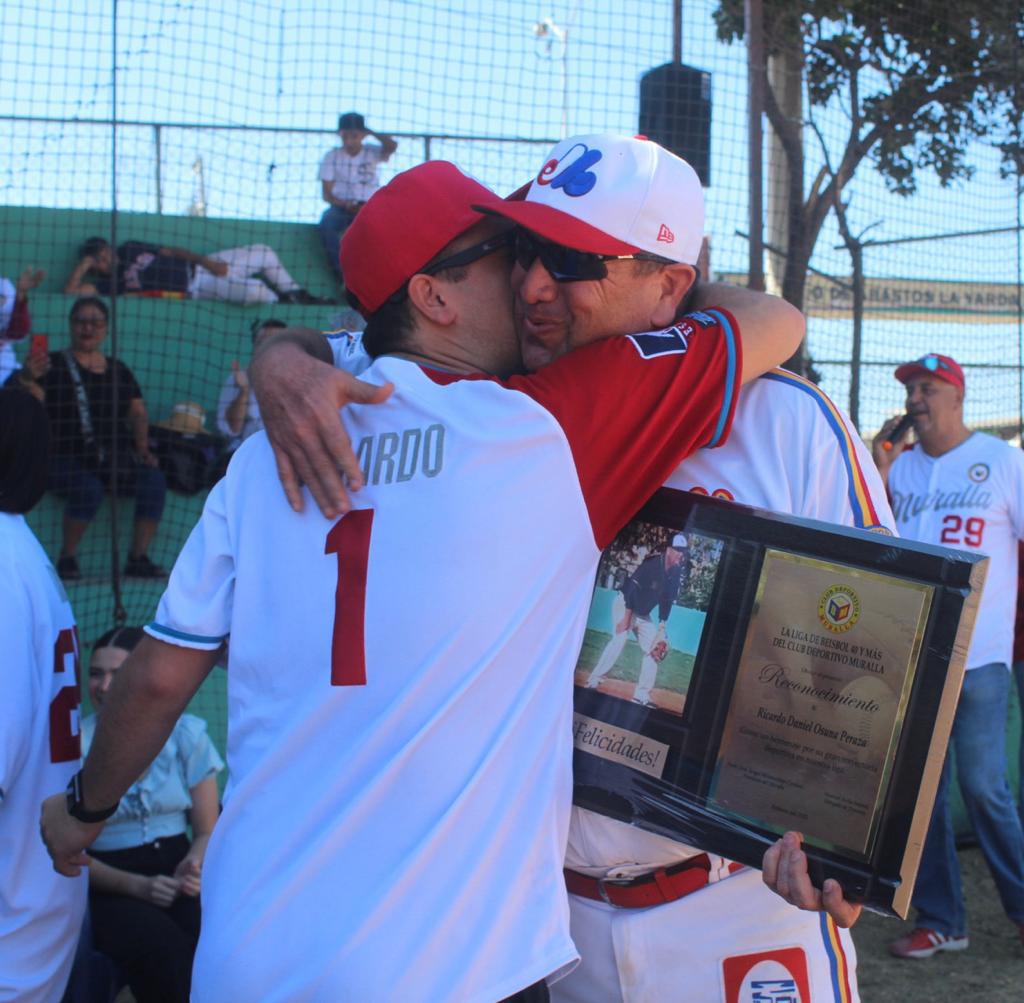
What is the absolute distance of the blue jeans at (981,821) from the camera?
4.87m

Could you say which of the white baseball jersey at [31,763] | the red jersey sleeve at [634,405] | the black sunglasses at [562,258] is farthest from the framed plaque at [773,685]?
the white baseball jersey at [31,763]

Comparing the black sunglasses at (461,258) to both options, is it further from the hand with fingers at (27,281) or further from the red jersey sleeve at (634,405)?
the hand with fingers at (27,281)

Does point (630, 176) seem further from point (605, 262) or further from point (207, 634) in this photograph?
point (207, 634)

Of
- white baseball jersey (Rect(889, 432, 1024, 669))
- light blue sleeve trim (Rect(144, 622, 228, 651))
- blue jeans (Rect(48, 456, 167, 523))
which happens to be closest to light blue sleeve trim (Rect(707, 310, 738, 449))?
light blue sleeve trim (Rect(144, 622, 228, 651))

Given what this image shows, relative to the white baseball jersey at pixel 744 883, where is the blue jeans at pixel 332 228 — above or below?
above

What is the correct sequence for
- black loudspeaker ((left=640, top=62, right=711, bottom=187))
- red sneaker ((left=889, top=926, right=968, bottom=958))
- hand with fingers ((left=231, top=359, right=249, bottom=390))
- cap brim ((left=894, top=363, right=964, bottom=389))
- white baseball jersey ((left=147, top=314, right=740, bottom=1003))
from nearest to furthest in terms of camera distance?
white baseball jersey ((left=147, top=314, right=740, bottom=1003)), red sneaker ((left=889, top=926, right=968, bottom=958)), cap brim ((left=894, top=363, right=964, bottom=389)), black loudspeaker ((left=640, top=62, right=711, bottom=187)), hand with fingers ((left=231, top=359, right=249, bottom=390))

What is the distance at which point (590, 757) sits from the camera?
1835 mm

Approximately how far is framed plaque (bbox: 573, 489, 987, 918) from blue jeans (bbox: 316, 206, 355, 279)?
7139 millimetres

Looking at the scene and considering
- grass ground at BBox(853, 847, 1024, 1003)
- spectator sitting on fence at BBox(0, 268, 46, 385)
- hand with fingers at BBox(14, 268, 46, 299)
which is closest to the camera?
grass ground at BBox(853, 847, 1024, 1003)

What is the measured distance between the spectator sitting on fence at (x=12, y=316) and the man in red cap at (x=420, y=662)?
19.0 feet

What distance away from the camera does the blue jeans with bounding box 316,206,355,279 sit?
8578mm

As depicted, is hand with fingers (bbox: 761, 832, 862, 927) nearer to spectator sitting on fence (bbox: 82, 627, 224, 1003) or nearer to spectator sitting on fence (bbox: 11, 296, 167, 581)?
spectator sitting on fence (bbox: 82, 627, 224, 1003)

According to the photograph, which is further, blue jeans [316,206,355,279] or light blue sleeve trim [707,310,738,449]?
blue jeans [316,206,355,279]

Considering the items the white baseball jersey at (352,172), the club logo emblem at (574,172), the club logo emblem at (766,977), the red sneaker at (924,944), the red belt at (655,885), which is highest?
the white baseball jersey at (352,172)
